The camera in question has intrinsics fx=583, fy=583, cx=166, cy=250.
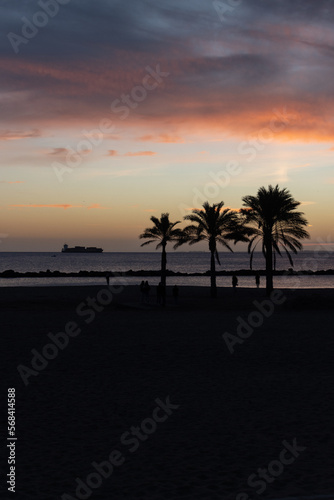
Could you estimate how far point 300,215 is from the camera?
142ft

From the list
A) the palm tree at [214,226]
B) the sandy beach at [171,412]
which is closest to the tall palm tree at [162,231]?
the palm tree at [214,226]

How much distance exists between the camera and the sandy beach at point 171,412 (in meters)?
7.10

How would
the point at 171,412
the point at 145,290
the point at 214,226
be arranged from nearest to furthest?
the point at 171,412 → the point at 145,290 → the point at 214,226

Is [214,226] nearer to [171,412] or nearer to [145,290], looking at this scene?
[145,290]

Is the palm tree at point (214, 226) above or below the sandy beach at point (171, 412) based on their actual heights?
above

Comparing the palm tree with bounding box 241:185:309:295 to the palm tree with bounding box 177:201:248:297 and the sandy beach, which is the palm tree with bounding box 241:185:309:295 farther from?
the sandy beach

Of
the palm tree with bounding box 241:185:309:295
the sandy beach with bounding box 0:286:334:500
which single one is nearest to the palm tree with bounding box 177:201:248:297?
the palm tree with bounding box 241:185:309:295

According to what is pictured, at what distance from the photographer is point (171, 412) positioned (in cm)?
1045

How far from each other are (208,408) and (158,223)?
147ft

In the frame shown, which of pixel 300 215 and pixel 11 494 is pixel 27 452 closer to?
pixel 11 494

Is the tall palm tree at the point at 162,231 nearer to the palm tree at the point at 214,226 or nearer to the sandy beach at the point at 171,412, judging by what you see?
the palm tree at the point at 214,226

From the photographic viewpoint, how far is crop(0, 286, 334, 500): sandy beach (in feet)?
23.3

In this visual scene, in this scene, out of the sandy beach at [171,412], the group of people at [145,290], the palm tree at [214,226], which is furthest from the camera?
the palm tree at [214,226]

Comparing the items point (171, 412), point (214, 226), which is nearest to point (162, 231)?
point (214, 226)
